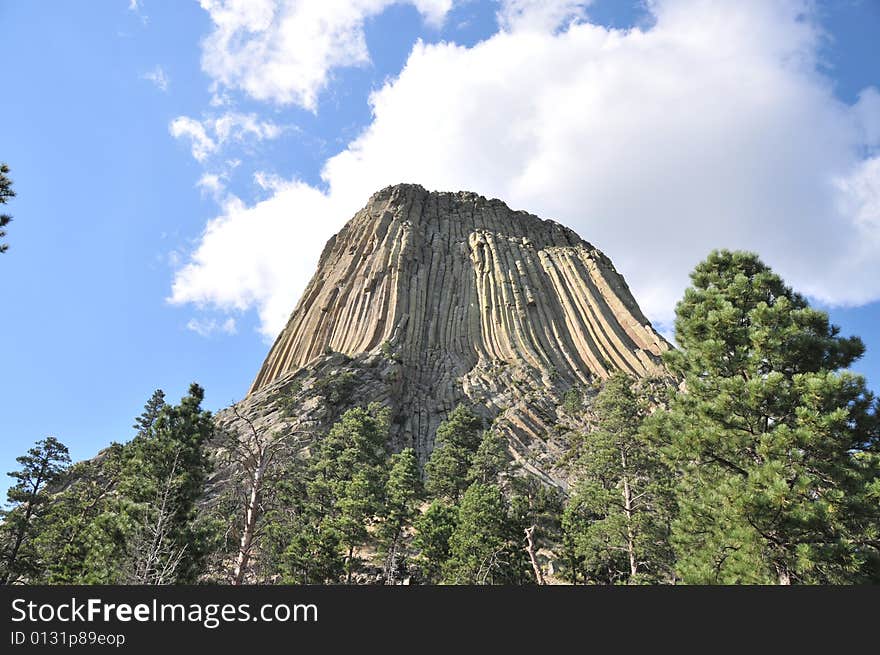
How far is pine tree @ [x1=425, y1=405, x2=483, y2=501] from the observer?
1563 inches

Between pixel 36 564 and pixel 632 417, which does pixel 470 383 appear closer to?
pixel 632 417

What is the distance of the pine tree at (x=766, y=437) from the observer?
1011cm

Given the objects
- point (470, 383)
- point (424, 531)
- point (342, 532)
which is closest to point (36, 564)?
point (342, 532)

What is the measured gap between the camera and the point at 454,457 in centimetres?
4231

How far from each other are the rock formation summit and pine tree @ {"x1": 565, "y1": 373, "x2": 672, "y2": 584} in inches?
846

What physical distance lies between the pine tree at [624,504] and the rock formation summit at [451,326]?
70.5ft

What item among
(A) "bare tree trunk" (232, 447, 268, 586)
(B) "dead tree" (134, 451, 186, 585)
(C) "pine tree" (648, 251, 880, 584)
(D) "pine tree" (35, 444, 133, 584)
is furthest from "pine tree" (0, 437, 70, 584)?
(C) "pine tree" (648, 251, 880, 584)

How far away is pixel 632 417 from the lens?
25.1 meters

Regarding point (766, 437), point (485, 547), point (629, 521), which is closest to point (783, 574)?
point (766, 437)

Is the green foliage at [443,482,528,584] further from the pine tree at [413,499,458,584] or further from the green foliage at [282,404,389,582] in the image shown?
the green foliage at [282,404,389,582]

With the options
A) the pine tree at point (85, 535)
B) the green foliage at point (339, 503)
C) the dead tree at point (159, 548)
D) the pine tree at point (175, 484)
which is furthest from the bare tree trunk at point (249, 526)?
the green foliage at point (339, 503)

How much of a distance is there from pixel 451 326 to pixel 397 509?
48.6 meters

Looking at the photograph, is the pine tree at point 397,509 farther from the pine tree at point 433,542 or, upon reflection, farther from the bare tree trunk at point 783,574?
the bare tree trunk at point 783,574

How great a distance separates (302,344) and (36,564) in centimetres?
5382
